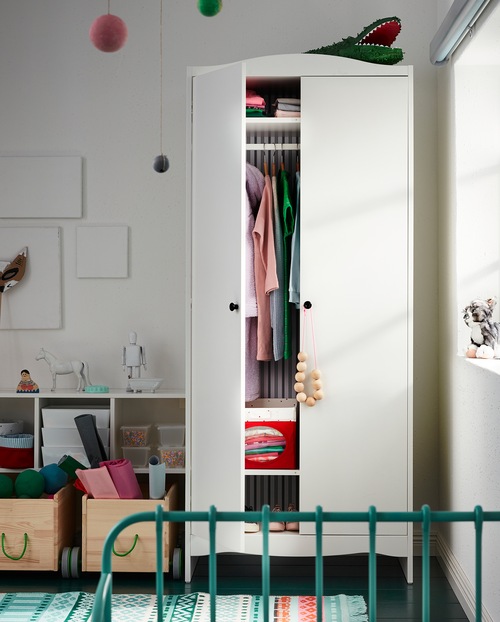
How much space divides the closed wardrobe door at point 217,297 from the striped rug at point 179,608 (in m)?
0.24

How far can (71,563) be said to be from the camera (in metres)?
3.36

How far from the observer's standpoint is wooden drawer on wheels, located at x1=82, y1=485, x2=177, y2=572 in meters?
3.32

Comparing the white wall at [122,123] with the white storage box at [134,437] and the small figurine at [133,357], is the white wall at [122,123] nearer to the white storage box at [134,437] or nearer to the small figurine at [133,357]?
the small figurine at [133,357]

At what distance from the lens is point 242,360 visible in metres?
3.19

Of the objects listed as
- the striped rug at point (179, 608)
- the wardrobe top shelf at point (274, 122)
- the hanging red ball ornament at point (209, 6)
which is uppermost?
the wardrobe top shelf at point (274, 122)

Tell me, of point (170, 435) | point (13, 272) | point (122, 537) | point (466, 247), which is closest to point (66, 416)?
point (170, 435)

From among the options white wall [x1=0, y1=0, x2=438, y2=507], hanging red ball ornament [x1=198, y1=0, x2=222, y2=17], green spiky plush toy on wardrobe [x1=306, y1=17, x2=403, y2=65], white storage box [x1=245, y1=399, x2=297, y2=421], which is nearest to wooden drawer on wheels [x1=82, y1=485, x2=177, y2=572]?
white storage box [x1=245, y1=399, x2=297, y2=421]

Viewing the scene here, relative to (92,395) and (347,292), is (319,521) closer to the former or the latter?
(347,292)

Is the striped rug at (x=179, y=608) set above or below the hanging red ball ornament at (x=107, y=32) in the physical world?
below

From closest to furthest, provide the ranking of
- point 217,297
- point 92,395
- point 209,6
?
point 209,6 → point 217,297 → point 92,395

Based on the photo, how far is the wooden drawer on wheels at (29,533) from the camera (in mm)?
3354

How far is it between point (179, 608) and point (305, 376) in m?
1.02

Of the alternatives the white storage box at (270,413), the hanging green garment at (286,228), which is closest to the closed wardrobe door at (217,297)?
the white storage box at (270,413)

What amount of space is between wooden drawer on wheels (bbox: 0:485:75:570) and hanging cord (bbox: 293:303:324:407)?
112cm
